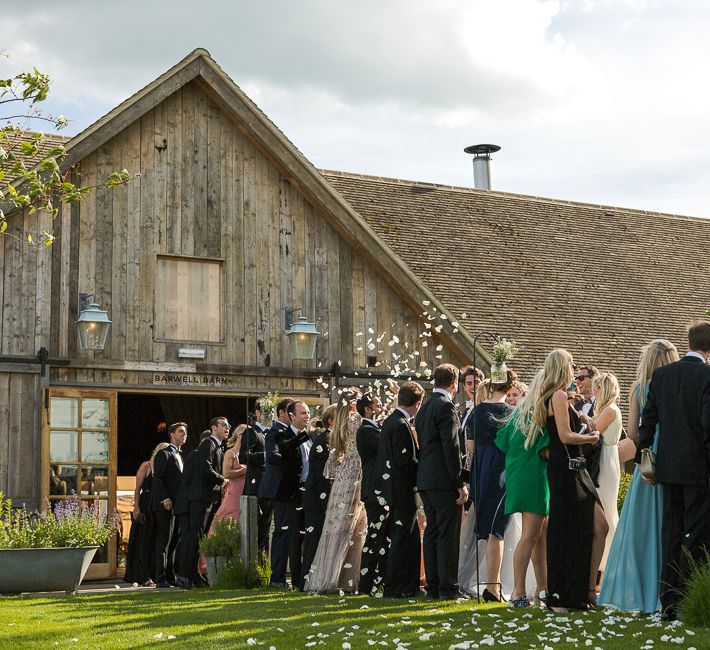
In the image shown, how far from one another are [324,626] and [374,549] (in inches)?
112

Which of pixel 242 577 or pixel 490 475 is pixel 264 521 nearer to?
pixel 242 577

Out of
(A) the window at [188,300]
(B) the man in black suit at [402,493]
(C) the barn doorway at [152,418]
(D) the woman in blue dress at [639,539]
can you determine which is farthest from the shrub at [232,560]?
(C) the barn doorway at [152,418]

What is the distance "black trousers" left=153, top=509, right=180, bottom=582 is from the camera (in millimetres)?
15000

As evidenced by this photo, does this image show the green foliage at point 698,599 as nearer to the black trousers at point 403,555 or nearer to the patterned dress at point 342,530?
the black trousers at point 403,555

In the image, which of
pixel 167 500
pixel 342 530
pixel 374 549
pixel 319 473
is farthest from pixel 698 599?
pixel 167 500

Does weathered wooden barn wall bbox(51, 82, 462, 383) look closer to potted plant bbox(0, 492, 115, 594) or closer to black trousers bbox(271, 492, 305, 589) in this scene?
potted plant bbox(0, 492, 115, 594)

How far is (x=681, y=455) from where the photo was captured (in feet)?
27.0

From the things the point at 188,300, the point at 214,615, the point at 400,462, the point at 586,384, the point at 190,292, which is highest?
the point at 190,292

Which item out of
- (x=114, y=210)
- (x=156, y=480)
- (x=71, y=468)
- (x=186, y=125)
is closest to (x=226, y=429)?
(x=156, y=480)

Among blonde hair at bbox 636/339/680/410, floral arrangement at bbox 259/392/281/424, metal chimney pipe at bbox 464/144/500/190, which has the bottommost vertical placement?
floral arrangement at bbox 259/392/281/424

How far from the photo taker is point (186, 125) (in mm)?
16984

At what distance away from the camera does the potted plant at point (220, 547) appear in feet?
43.4

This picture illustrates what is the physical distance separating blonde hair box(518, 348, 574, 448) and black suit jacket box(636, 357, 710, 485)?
71 centimetres

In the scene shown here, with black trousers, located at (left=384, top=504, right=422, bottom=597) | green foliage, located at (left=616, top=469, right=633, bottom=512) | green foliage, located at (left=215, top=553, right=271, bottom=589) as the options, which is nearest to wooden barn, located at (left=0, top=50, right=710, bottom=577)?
green foliage, located at (left=616, top=469, right=633, bottom=512)
